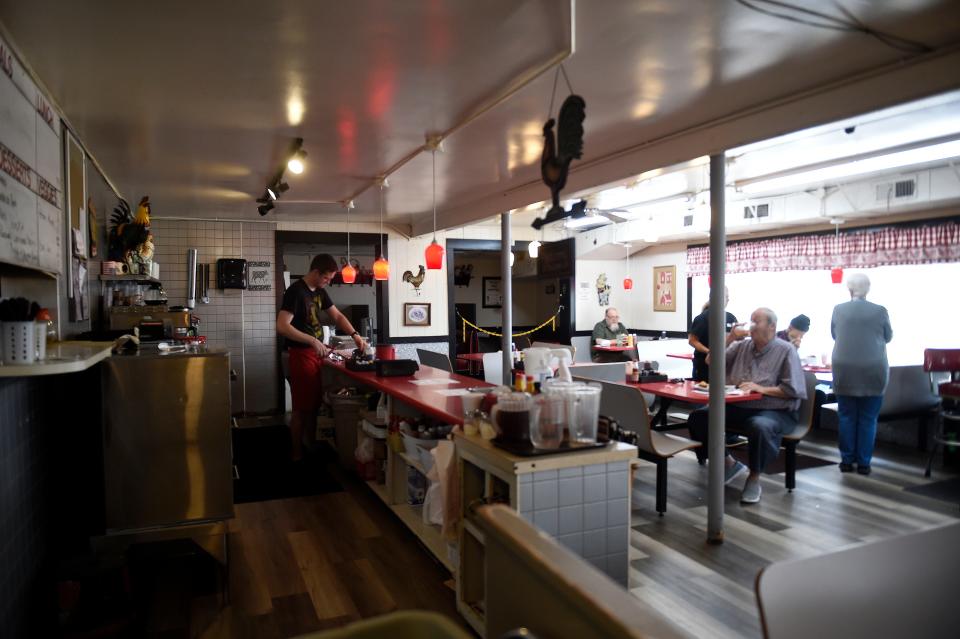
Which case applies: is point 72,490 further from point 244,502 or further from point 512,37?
point 512,37

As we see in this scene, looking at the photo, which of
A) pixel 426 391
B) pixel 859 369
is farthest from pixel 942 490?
pixel 426 391

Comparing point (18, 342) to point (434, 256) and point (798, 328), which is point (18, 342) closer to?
point (434, 256)

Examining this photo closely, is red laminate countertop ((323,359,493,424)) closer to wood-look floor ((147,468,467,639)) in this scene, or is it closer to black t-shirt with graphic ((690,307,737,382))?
wood-look floor ((147,468,467,639))

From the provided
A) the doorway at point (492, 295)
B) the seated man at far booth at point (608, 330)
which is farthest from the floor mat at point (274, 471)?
the doorway at point (492, 295)

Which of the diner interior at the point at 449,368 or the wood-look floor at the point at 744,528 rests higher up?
the diner interior at the point at 449,368

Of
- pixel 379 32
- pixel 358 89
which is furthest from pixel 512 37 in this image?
pixel 358 89

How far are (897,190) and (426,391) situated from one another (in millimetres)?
5307

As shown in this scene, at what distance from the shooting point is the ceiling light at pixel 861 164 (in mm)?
4703

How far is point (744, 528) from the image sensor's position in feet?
13.4

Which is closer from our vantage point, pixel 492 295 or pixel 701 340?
pixel 701 340

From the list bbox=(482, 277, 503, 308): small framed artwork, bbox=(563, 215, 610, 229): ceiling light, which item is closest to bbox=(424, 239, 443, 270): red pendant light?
Answer: bbox=(563, 215, 610, 229): ceiling light

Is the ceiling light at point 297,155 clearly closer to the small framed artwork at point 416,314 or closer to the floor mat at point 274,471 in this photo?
the floor mat at point 274,471

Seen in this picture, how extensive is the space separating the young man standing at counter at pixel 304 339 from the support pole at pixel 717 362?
2908 millimetres

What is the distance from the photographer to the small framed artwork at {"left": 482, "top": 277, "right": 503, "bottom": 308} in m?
14.5
